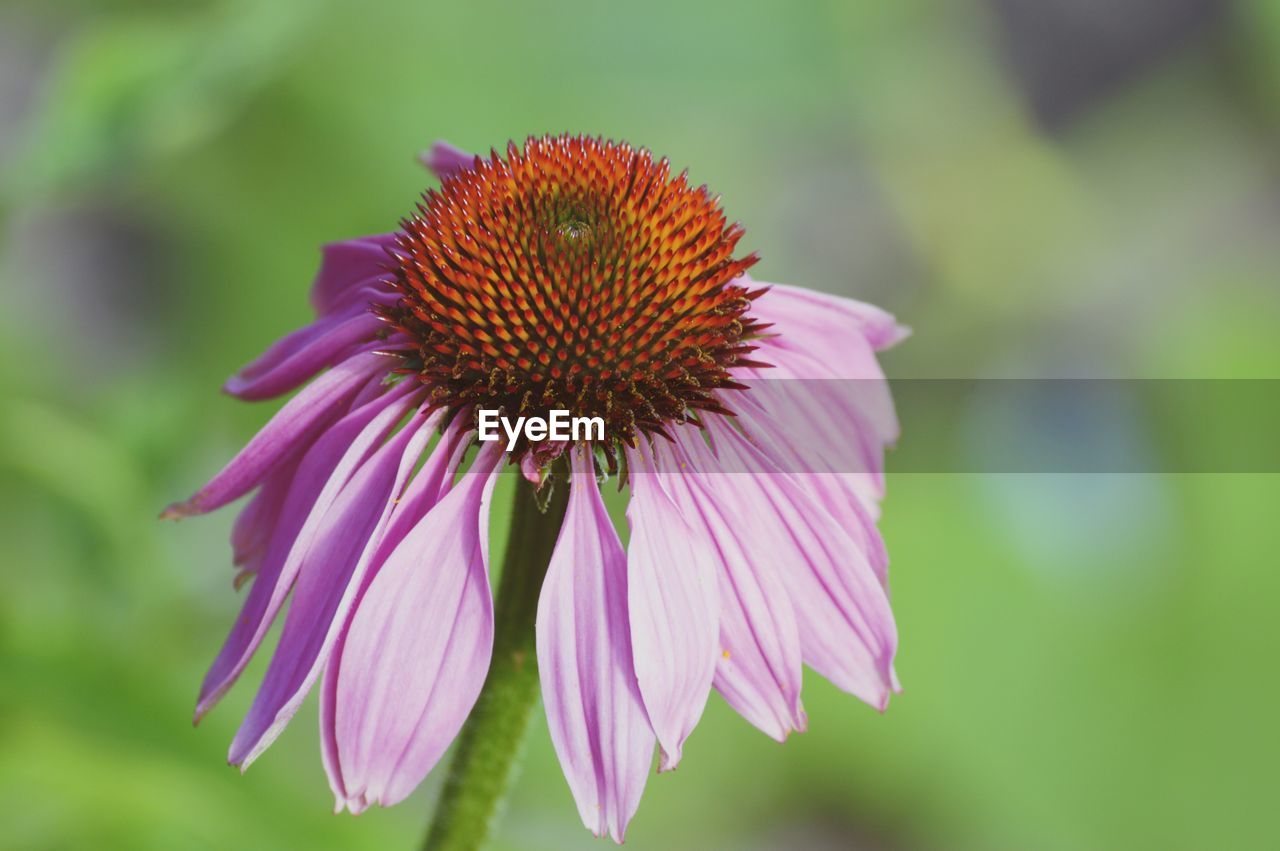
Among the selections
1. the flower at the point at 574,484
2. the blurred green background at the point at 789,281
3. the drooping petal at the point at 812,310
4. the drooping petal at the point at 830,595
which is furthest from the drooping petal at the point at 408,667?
the blurred green background at the point at 789,281

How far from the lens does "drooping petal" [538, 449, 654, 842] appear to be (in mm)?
484

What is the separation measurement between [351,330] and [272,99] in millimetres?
1464

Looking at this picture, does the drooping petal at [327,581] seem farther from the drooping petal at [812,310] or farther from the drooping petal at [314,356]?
the drooping petal at [812,310]

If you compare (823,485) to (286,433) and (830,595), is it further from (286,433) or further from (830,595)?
(286,433)

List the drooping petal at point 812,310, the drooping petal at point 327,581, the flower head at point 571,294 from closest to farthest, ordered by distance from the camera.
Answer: the drooping petal at point 327,581 < the flower head at point 571,294 < the drooping petal at point 812,310

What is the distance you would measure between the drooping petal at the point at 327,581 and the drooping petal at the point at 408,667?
11 millimetres

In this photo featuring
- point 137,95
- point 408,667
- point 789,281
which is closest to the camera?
point 408,667

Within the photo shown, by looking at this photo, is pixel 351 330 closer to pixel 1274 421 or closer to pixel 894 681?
pixel 894 681

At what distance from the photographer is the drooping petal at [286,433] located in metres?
0.58

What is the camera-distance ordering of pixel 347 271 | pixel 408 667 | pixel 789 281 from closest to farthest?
pixel 408 667 → pixel 347 271 → pixel 789 281

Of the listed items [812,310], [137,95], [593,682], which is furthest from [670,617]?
[137,95]

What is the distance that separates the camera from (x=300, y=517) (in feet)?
1.85

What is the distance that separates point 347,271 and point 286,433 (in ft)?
0.54

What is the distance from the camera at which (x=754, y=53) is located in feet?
7.71
